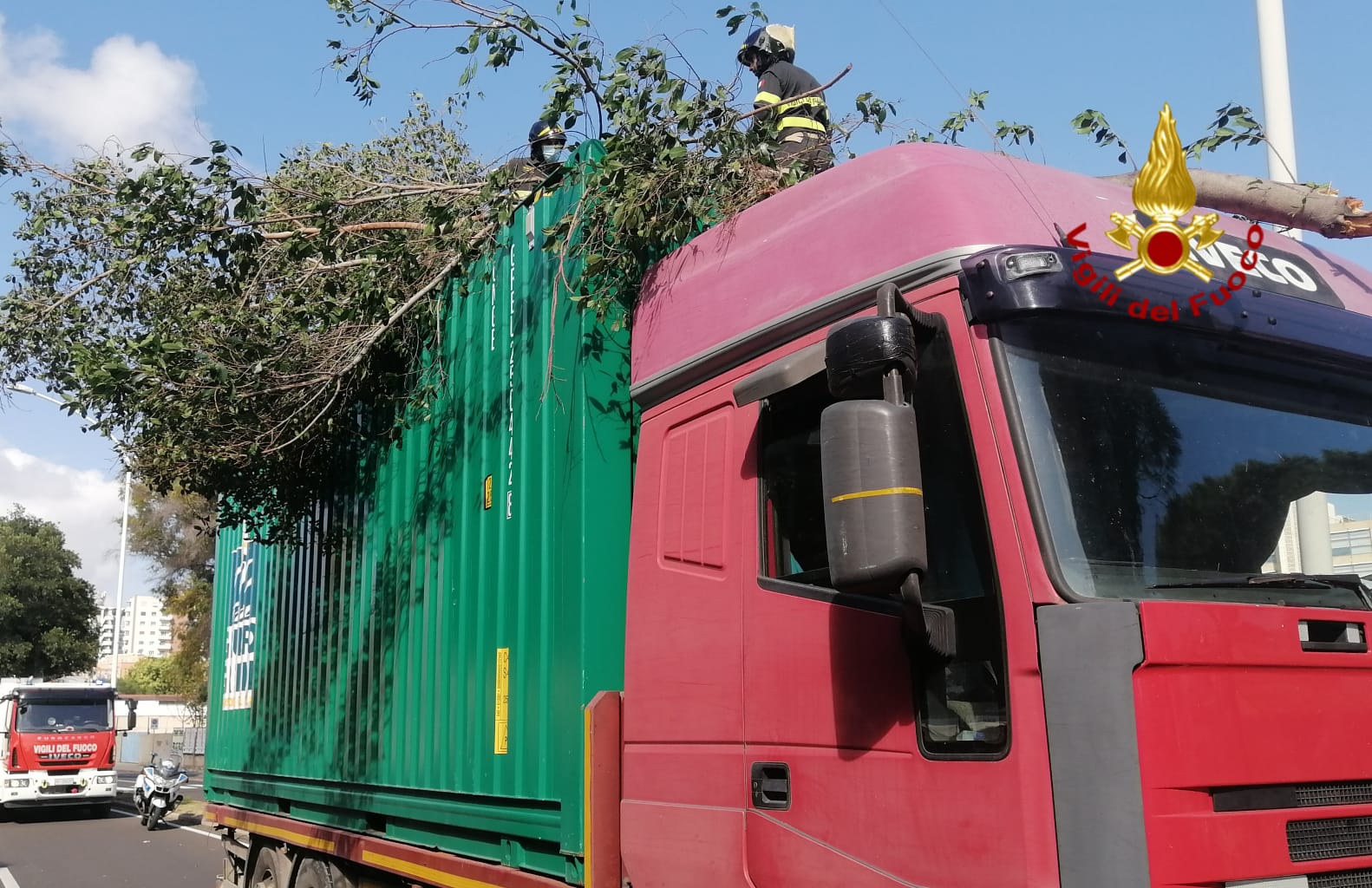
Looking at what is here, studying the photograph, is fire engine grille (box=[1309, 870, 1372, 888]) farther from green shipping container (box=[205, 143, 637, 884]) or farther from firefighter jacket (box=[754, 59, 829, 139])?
firefighter jacket (box=[754, 59, 829, 139])

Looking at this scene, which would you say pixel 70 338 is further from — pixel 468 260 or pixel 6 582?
pixel 6 582

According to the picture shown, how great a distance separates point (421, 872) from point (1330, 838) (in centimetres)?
379

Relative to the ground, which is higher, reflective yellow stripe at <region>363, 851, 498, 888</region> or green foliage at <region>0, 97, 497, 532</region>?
green foliage at <region>0, 97, 497, 532</region>

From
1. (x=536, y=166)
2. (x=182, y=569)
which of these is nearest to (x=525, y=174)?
(x=536, y=166)

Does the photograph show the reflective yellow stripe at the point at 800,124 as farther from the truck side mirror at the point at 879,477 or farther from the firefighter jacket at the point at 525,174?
the truck side mirror at the point at 879,477

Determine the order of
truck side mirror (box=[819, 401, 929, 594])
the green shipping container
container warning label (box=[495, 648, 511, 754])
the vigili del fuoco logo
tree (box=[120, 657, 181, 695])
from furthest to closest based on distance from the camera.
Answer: tree (box=[120, 657, 181, 695]) < container warning label (box=[495, 648, 511, 754]) < the green shipping container < the vigili del fuoco logo < truck side mirror (box=[819, 401, 929, 594])

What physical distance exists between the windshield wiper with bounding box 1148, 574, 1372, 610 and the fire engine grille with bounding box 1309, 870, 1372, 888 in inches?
22.3

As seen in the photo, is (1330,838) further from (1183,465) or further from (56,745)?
(56,745)

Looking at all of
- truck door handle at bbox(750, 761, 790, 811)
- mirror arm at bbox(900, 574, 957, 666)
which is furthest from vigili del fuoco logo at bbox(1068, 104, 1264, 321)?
truck door handle at bbox(750, 761, 790, 811)

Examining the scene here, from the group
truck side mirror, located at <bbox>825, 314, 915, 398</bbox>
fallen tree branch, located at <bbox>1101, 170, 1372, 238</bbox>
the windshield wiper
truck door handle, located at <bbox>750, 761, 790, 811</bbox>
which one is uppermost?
fallen tree branch, located at <bbox>1101, 170, 1372, 238</bbox>

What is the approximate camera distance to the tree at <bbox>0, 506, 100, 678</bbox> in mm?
37062

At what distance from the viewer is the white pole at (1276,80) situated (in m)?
6.11

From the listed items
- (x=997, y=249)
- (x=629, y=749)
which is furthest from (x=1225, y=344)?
(x=629, y=749)

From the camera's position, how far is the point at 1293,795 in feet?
7.50
